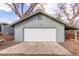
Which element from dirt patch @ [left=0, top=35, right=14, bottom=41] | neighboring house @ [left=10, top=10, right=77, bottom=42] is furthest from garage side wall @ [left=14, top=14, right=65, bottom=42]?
dirt patch @ [left=0, top=35, right=14, bottom=41]

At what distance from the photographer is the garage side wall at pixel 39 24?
707cm

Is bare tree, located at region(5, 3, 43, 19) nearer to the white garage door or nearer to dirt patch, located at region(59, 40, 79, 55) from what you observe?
the white garage door

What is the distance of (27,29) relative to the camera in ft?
23.9

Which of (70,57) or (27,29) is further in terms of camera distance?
(27,29)

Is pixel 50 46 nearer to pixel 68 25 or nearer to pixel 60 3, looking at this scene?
pixel 68 25

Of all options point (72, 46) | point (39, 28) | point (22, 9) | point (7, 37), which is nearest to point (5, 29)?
point (7, 37)

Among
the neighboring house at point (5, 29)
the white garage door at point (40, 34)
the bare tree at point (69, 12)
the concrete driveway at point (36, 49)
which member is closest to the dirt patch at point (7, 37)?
the neighboring house at point (5, 29)

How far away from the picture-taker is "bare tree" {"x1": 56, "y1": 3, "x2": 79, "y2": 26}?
22.9ft

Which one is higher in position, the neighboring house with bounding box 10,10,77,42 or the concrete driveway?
the neighboring house with bounding box 10,10,77,42

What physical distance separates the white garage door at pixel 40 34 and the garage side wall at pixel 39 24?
15 cm

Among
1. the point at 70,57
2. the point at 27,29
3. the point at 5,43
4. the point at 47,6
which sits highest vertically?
the point at 47,6

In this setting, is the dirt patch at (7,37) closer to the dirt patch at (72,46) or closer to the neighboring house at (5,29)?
the neighboring house at (5,29)

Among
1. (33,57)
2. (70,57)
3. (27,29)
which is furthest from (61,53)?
(27,29)

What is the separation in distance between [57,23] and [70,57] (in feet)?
4.03
